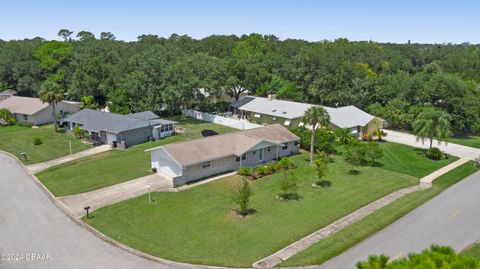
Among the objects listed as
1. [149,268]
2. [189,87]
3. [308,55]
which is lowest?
[149,268]

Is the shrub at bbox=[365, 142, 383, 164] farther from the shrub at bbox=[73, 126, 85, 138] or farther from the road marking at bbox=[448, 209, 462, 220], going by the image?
the shrub at bbox=[73, 126, 85, 138]

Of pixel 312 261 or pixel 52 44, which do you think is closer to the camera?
pixel 312 261

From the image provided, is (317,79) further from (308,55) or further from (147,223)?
(147,223)

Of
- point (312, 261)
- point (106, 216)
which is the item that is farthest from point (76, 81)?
point (312, 261)

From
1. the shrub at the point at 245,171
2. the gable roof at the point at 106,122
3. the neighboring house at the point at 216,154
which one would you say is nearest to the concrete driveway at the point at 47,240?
the neighboring house at the point at 216,154

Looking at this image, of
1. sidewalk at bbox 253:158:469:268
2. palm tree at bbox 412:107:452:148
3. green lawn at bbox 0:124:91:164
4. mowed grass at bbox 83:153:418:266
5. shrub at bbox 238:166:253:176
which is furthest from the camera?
green lawn at bbox 0:124:91:164

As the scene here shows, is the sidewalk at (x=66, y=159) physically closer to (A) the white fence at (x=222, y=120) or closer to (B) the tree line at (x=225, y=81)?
(B) the tree line at (x=225, y=81)

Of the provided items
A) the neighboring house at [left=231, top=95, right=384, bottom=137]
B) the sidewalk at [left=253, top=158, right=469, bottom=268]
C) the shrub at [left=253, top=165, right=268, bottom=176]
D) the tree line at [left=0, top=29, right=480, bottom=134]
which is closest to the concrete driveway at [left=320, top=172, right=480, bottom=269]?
the sidewalk at [left=253, top=158, right=469, bottom=268]
